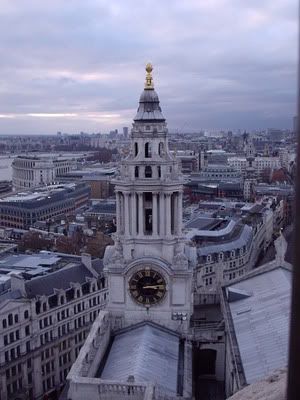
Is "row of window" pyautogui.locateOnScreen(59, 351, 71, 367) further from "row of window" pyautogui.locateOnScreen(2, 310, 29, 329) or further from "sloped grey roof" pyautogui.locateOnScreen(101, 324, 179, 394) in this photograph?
"sloped grey roof" pyautogui.locateOnScreen(101, 324, 179, 394)

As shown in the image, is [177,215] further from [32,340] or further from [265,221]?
[265,221]

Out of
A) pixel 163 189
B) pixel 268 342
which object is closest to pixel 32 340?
pixel 163 189

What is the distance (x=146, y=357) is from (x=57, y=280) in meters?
26.5

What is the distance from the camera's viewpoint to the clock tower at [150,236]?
33062 millimetres

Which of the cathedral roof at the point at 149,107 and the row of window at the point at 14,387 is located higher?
the cathedral roof at the point at 149,107

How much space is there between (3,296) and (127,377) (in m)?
25.4

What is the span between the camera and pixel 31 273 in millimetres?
54375

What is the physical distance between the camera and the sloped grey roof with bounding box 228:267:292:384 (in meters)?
24.4

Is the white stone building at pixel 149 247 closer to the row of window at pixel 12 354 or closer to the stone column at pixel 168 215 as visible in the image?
the stone column at pixel 168 215

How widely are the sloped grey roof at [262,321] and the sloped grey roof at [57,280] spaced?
19.3m

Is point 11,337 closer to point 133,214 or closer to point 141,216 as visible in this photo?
point 133,214

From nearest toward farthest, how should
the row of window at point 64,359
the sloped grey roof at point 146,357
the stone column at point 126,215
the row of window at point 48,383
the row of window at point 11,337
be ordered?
the sloped grey roof at point 146,357
the stone column at point 126,215
the row of window at point 11,337
the row of window at point 48,383
the row of window at point 64,359

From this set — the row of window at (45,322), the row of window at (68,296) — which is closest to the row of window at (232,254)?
the row of window at (68,296)

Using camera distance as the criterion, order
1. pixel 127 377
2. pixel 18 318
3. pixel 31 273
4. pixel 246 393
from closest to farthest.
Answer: pixel 246 393
pixel 127 377
pixel 18 318
pixel 31 273
